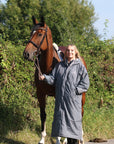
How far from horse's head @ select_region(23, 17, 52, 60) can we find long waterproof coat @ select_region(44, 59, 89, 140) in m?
0.88

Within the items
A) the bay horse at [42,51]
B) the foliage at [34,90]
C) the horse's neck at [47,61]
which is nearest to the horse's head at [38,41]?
the bay horse at [42,51]

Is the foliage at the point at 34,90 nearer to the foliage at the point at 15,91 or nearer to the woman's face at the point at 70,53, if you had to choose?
the foliage at the point at 15,91

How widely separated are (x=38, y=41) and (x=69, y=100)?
1.54m

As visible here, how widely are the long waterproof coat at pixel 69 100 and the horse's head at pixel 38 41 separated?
34.8 inches

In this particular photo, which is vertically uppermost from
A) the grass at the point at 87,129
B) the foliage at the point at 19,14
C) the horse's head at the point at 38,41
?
the foliage at the point at 19,14

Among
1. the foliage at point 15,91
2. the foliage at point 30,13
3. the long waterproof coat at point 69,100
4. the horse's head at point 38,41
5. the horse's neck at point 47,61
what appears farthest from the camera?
the foliage at point 30,13

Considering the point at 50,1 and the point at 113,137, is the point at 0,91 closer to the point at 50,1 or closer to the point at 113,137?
the point at 113,137

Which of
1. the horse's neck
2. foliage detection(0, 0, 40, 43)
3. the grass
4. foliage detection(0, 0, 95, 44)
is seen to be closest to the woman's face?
the horse's neck

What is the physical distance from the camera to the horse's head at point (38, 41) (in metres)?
5.02

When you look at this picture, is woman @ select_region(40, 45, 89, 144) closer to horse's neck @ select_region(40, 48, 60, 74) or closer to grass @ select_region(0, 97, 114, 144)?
horse's neck @ select_region(40, 48, 60, 74)

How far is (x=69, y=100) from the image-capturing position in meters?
4.34

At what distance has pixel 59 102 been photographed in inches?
173

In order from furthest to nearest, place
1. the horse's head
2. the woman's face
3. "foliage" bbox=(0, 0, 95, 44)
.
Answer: "foliage" bbox=(0, 0, 95, 44) → the horse's head → the woman's face

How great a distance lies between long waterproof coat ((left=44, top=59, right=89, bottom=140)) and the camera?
4309 millimetres
